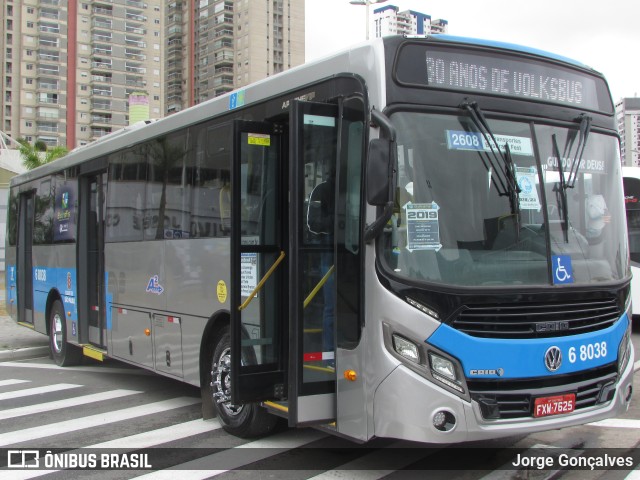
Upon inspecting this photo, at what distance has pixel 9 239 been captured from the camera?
1430cm

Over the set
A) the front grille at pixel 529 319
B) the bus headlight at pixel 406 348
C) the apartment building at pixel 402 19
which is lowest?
the bus headlight at pixel 406 348

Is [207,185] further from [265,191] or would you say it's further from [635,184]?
[635,184]

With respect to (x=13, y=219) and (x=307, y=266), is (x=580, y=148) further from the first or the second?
(x=13, y=219)

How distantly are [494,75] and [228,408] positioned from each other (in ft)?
13.0

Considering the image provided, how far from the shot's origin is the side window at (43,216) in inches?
471

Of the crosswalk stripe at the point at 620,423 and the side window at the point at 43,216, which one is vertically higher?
the side window at the point at 43,216

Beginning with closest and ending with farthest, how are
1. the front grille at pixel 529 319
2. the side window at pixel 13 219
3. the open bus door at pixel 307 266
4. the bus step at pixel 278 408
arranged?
1. the front grille at pixel 529 319
2. the open bus door at pixel 307 266
3. the bus step at pixel 278 408
4. the side window at pixel 13 219

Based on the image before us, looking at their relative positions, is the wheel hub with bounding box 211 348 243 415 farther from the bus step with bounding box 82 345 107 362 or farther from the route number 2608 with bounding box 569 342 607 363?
the bus step with bounding box 82 345 107 362

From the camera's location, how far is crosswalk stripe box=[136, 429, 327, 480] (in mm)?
5654

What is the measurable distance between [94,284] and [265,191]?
5.54m

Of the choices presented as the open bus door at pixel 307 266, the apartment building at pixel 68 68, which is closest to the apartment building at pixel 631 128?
the open bus door at pixel 307 266

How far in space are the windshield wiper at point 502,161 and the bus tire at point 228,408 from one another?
120 inches

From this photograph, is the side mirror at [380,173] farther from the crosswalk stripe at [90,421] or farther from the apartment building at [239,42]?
the apartment building at [239,42]

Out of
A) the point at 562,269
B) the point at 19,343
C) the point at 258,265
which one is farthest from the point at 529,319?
the point at 19,343
